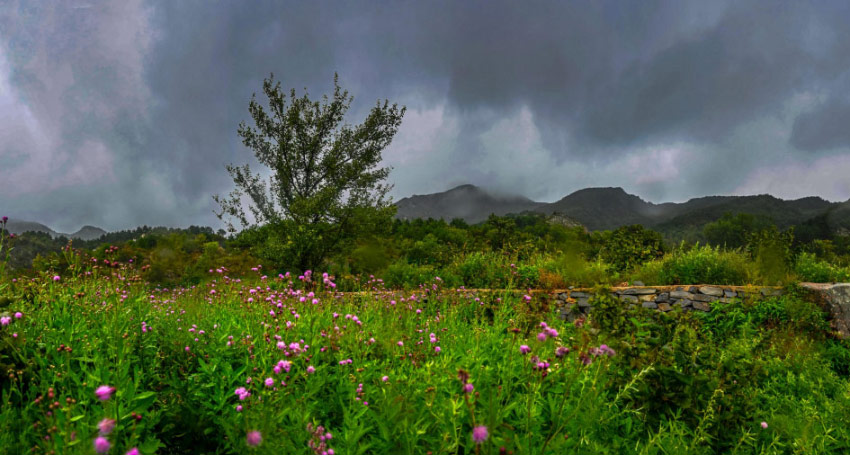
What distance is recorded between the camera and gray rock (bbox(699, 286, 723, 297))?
6434 mm

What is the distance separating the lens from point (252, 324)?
10.1ft

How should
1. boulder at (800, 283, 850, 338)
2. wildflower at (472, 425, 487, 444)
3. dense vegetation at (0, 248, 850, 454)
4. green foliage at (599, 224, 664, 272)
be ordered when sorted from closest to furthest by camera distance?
wildflower at (472, 425, 487, 444) < dense vegetation at (0, 248, 850, 454) < boulder at (800, 283, 850, 338) < green foliage at (599, 224, 664, 272)

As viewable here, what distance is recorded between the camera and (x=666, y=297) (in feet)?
22.1

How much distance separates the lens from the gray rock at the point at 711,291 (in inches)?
253

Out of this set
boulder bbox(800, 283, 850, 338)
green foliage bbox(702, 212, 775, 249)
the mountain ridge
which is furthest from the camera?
the mountain ridge

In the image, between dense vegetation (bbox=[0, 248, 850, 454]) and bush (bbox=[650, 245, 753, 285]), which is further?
bush (bbox=[650, 245, 753, 285])

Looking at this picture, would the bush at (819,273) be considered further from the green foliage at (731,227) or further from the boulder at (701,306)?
the green foliage at (731,227)

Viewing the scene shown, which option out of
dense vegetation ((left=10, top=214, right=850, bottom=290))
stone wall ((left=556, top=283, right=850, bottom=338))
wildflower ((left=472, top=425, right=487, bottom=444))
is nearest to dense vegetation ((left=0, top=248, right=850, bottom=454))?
wildflower ((left=472, top=425, right=487, bottom=444))

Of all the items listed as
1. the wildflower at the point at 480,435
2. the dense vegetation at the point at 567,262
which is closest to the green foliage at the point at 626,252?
the dense vegetation at the point at 567,262

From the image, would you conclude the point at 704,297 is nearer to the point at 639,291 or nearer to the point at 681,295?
the point at 681,295

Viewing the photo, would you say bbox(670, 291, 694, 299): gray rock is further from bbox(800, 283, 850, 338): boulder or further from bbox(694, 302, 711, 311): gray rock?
bbox(800, 283, 850, 338): boulder

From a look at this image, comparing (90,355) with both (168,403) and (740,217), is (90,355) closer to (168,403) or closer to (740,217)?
(168,403)

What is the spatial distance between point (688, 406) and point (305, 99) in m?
13.2

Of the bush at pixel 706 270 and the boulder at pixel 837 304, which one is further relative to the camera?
the bush at pixel 706 270
